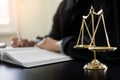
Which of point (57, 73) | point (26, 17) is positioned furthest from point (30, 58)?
point (26, 17)

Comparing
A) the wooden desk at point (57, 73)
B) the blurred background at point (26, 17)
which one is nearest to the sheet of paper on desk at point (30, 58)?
the wooden desk at point (57, 73)

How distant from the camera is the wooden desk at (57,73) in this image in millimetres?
708

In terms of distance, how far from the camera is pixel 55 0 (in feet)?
7.04

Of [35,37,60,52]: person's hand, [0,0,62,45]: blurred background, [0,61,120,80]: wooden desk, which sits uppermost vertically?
[0,0,62,45]: blurred background

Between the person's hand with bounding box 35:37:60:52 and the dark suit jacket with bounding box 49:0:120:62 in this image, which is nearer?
the dark suit jacket with bounding box 49:0:120:62

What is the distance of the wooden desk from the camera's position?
0.71 meters

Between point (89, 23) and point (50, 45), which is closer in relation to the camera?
point (89, 23)

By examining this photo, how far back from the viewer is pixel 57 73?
77cm

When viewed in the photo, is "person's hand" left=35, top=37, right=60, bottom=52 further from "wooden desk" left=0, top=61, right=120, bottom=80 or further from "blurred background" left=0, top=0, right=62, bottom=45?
"blurred background" left=0, top=0, right=62, bottom=45

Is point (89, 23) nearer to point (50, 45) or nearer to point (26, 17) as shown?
point (50, 45)

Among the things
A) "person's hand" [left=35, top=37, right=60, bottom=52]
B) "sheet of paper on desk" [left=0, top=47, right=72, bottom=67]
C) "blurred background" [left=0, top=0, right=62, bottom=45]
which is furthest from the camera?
"blurred background" [left=0, top=0, right=62, bottom=45]

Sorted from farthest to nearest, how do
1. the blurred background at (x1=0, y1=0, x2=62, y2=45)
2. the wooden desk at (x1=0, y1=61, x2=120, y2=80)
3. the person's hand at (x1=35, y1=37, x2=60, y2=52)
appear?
the blurred background at (x1=0, y1=0, x2=62, y2=45), the person's hand at (x1=35, y1=37, x2=60, y2=52), the wooden desk at (x1=0, y1=61, x2=120, y2=80)

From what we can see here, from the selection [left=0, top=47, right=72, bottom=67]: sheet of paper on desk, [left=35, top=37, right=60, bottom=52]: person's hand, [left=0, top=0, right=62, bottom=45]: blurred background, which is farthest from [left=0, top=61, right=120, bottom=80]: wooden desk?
[left=0, top=0, right=62, bottom=45]: blurred background

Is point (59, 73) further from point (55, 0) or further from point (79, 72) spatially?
point (55, 0)
